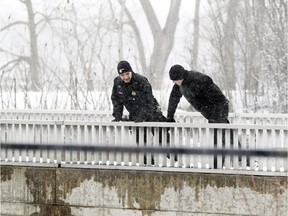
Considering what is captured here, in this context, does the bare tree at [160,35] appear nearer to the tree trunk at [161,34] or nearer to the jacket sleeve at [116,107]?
the tree trunk at [161,34]

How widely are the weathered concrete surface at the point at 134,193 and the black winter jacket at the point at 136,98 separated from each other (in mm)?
1099

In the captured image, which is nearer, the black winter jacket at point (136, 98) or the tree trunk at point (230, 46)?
the black winter jacket at point (136, 98)

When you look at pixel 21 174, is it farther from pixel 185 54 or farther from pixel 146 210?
pixel 185 54

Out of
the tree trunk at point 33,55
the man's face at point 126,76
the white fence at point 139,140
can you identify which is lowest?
the white fence at point 139,140

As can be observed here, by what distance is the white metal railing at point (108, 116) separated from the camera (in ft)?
30.9

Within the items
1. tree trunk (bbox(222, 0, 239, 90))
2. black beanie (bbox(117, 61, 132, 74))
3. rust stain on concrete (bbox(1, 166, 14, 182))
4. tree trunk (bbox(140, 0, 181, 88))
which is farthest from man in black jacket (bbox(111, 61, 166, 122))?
tree trunk (bbox(140, 0, 181, 88))

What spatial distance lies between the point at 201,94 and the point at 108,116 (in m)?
2.72

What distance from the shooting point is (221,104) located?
7.53 meters

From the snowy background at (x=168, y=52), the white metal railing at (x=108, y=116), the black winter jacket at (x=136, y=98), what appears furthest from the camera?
the snowy background at (x=168, y=52)

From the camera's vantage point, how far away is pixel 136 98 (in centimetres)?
779

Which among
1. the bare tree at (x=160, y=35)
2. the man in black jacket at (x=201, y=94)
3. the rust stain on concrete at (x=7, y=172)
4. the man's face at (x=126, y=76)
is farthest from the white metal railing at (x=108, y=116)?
the bare tree at (x=160, y=35)

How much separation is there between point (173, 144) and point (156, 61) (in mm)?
15851

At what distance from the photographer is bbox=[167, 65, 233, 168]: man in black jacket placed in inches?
292

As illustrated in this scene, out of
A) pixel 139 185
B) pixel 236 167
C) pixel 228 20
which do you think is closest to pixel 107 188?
pixel 139 185
